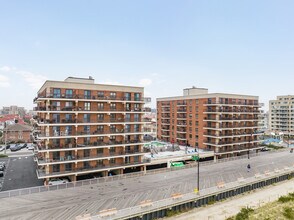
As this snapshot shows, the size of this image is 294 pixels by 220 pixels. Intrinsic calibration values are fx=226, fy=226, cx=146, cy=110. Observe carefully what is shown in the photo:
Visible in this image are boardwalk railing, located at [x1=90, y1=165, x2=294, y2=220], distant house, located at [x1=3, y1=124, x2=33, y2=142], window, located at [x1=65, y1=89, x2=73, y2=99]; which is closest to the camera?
boardwalk railing, located at [x1=90, y1=165, x2=294, y2=220]

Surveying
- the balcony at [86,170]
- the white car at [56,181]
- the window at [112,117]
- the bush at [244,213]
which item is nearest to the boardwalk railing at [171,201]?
the bush at [244,213]

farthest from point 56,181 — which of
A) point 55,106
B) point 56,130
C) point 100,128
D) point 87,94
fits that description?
point 87,94

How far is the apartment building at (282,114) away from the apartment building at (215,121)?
187 feet

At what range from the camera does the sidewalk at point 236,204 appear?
29.8 meters

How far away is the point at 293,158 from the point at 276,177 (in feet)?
81.9

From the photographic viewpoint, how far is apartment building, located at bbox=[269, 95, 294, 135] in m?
111

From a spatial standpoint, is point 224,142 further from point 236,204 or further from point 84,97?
point 84,97

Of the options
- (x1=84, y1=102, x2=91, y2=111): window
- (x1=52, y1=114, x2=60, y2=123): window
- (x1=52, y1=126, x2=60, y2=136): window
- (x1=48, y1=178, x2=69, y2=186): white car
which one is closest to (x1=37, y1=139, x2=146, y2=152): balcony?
(x1=52, y1=126, x2=60, y2=136): window

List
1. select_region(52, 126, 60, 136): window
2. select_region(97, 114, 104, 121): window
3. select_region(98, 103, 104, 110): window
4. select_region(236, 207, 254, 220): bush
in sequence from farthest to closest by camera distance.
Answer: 1. select_region(97, 114, 104, 121): window
2. select_region(98, 103, 104, 110): window
3. select_region(52, 126, 60, 136): window
4. select_region(236, 207, 254, 220): bush

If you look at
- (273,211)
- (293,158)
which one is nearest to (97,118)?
(273,211)

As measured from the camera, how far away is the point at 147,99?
45.0 m

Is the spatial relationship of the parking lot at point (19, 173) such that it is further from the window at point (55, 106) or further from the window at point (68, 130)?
the window at point (55, 106)

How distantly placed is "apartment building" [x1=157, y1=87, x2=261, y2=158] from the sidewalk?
58.0 feet

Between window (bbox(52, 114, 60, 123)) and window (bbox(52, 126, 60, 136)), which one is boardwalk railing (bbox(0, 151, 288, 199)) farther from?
window (bbox(52, 114, 60, 123))
